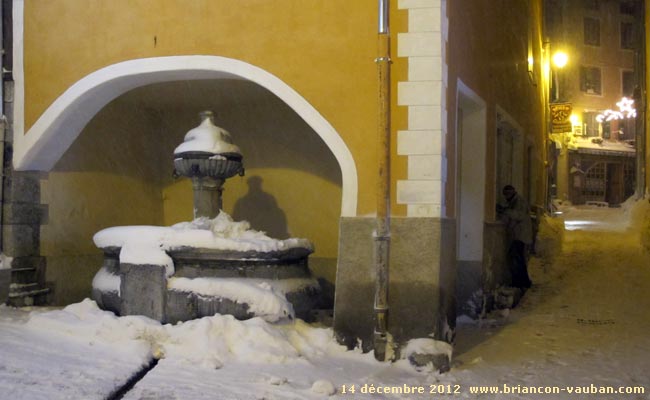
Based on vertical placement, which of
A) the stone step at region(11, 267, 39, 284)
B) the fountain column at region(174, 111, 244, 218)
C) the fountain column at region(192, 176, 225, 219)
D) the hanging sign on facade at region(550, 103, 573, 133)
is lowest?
the stone step at region(11, 267, 39, 284)

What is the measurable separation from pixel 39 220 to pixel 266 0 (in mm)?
3768

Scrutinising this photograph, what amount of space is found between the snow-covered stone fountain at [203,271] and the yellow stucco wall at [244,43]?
112 centimetres

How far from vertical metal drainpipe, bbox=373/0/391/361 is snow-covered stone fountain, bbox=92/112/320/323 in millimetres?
914

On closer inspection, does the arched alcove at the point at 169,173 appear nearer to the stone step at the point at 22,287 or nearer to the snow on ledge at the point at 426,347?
the stone step at the point at 22,287

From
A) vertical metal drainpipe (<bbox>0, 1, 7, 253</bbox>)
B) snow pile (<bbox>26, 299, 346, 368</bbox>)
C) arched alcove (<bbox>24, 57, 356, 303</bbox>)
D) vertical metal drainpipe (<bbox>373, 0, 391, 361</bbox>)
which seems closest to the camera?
snow pile (<bbox>26, 299, 346, 368</bbox>)

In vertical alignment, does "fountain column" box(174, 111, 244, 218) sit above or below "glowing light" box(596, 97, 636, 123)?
below

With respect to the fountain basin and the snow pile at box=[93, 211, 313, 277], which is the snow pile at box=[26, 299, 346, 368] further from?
the snow pile at box=[93, 211, 313, 277]

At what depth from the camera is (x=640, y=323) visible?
7773 millimetres

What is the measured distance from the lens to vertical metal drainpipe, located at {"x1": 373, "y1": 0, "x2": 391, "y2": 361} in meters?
5.64

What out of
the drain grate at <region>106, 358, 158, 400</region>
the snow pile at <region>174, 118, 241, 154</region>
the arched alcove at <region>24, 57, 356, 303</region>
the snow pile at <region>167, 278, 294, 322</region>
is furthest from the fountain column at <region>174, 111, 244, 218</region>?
the drain grate at <region>106, 358, 158, 400</region>

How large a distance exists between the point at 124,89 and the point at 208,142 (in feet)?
3.93

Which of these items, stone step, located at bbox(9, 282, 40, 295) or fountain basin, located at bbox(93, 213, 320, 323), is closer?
fountain basin, located at bbox(93, 213, 320, 323)

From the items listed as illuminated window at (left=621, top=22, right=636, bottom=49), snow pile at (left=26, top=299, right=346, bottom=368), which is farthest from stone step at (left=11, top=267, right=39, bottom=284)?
illuminated window at (left=621, top=22, right=636, bottom=49)

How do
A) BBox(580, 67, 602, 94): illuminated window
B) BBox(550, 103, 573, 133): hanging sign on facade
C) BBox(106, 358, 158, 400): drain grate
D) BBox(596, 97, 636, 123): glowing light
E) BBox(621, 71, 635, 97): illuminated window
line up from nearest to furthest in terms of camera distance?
BBox(106, 358, 158, 400): drain grate → BBox(550, 103, 573, 133): hanging sign on facade → BBox(596, 97, 636, 123): glowing light → BBox(580, 67, 602, 94): illuminated window → BBox(621, 71, 635, 97): illuminated window
